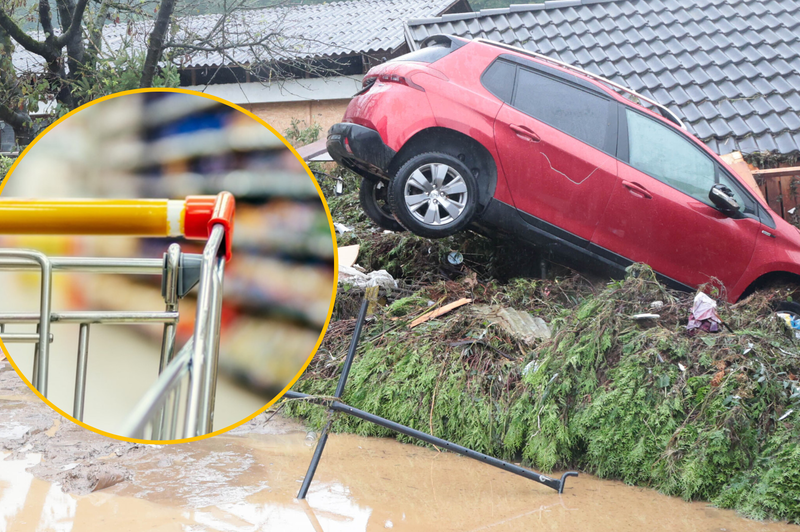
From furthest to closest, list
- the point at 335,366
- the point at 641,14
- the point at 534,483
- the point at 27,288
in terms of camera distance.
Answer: the point at 641,14
the point at 335,366
the point at 534,483
the point at 27,288

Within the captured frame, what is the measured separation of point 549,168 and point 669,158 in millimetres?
1181

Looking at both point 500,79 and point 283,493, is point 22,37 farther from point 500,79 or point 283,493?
point 283,493

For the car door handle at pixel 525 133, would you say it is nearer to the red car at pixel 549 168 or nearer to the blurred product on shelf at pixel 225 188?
the red car at pixel 549 168

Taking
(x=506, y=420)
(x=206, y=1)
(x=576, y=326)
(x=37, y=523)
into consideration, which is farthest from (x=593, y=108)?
(x=206, y=1)

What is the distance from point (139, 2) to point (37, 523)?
30.7ft

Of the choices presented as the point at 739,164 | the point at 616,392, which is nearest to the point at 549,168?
the point at 616,392

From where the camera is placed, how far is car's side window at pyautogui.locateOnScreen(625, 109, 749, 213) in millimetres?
5926

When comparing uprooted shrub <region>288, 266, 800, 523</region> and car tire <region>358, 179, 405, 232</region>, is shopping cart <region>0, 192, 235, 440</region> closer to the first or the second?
uprooted shrub <region>288, 266, 800, 523</region>

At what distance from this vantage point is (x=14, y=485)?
3.72 metres

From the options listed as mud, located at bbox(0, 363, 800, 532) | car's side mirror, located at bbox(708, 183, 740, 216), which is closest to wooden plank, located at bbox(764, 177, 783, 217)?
car's side mirror, located at bbox(708, 183, 740, 216)

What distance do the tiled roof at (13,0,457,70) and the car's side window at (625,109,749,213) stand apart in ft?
20.5

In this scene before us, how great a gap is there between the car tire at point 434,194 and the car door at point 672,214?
4.10 feet

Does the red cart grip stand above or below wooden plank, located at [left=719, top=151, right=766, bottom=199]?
below

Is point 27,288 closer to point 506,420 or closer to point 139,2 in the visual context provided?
point 506,420
